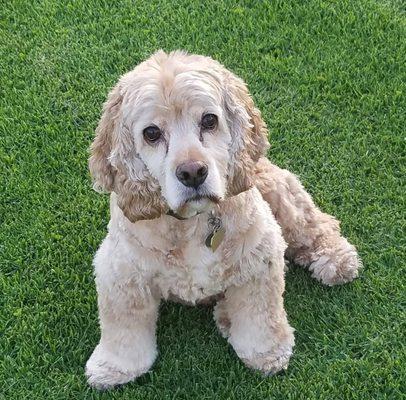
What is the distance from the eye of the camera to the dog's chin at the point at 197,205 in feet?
9.57

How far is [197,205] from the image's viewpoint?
116 inches

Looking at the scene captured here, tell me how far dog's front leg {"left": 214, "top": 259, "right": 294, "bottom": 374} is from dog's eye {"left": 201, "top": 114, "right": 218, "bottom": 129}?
83 cm

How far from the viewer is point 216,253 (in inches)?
128

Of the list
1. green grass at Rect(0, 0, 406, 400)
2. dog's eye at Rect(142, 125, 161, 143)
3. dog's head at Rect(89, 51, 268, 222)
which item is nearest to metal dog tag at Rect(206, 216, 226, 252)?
dog's head at Rect(89, 51, 268, 222)

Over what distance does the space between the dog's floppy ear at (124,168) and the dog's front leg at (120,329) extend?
1.33ft

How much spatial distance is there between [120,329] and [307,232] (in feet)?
3.53

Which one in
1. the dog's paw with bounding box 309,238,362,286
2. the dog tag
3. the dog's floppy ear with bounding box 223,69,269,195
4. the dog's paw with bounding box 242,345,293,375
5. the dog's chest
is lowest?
the dog's paw with bounding box 242,345,293,375

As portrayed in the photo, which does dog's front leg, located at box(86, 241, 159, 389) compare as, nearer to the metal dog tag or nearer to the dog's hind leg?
the metal dog tag

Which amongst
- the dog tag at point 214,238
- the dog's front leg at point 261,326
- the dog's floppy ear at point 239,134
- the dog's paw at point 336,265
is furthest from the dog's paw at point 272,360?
the dog's floppy ear at point 239,134

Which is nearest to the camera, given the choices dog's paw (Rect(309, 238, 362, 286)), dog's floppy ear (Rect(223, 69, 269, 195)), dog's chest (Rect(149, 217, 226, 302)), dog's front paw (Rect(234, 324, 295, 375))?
dog's floppy ear (Rect(223, 69, 269, 195))

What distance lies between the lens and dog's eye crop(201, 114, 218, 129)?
115 inches

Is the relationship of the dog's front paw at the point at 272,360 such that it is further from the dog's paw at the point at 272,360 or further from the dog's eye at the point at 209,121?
the dog's eye at the point at 209,121

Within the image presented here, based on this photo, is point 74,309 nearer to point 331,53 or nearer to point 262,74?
point 262,74

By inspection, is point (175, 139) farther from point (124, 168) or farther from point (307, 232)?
point (307, 232)
